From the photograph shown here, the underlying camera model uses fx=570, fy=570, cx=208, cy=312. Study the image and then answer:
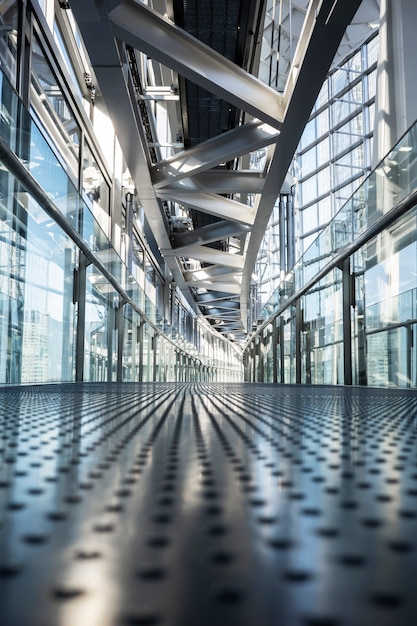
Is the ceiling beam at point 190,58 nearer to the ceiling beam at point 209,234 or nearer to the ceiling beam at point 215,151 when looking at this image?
the ceiling beam at point 215,151

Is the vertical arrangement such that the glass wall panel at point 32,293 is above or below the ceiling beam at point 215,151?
below

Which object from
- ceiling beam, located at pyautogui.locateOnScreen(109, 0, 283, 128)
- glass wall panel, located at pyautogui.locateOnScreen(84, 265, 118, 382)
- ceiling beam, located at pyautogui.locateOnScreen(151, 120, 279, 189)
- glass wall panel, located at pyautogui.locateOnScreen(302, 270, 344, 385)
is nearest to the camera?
ceiling beam, located at pyautogui.locateOnScreen(109, 0, 283, 128)

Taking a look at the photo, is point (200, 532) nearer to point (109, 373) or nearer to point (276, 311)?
point (109, 373)

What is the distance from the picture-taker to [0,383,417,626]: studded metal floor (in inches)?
25.0

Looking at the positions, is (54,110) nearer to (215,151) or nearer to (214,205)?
(215,151)

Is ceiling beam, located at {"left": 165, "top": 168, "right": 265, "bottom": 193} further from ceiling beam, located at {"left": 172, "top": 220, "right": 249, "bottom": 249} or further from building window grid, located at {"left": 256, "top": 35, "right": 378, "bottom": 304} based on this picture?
building window grid, located at {"left": 256, "top": 35, "right": 378, "bottom": 304}

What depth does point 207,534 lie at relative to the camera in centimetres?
91

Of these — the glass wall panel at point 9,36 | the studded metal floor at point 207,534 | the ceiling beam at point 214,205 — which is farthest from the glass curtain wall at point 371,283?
the studded metal floor at point 207,534

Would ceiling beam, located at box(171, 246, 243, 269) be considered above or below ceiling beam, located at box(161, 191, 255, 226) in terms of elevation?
below

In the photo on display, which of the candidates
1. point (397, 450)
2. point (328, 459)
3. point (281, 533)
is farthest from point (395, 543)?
point (397, 450)

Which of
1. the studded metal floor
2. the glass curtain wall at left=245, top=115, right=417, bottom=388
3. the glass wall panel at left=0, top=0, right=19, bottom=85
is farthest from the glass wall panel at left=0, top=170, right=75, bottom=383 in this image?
the glass curtain wall at left=245, top=115, right=417, bottom=388

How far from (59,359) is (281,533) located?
26.5 feet

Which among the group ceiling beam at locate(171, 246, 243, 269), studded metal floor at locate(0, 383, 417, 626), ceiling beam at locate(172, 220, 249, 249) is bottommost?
studded metal floor at locate(0, 383, 417, 626)

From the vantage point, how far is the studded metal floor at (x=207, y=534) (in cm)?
64
